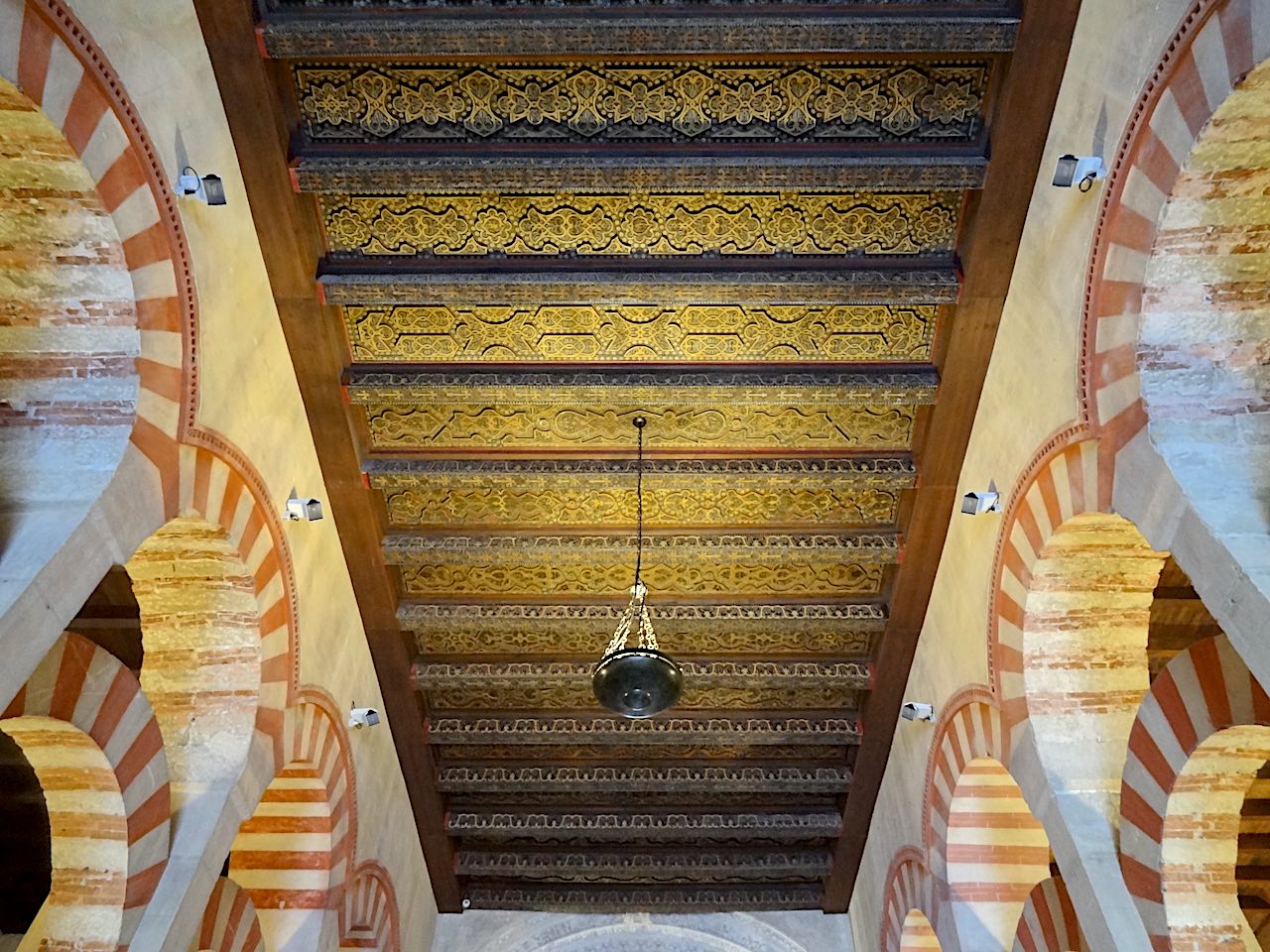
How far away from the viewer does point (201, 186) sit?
2836mm

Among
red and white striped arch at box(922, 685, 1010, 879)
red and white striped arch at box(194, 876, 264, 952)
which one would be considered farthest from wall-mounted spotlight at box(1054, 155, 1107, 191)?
red and white striped arch at box(194, 876, 264, 952)

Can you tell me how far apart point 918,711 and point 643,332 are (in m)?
2.11

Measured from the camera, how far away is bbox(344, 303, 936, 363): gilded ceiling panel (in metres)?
3.65

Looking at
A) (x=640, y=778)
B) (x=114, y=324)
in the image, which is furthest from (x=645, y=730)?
(x=114, y=324)

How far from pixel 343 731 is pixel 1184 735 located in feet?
10.3

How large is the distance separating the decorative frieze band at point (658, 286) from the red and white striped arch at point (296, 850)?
5.35 feet

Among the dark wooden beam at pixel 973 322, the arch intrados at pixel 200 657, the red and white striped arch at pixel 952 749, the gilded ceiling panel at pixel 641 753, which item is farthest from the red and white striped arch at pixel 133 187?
the gilded ceiling panel at pixel 641 753

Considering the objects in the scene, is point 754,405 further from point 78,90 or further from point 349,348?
point 78,90

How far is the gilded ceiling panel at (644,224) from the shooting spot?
338cm

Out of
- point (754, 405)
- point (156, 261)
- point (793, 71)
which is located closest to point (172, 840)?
point (156, 261)

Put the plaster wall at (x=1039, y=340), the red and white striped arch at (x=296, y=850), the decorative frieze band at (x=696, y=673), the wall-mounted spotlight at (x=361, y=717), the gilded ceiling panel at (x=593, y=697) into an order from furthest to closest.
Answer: the gilded ceiling panel at (x=593, y=697) < the decorative frieze band at (x=696, y=673) < the wall-mounted spotlight at (x=361, y=717) < the red and white striped arch at (x=296, y=850) < the plaster wall at (x=1039, y=340)

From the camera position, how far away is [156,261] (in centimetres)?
265

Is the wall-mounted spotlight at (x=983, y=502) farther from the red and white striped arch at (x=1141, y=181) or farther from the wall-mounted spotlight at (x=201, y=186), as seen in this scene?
the wall-mounted spotlight at (x=201, y=186)

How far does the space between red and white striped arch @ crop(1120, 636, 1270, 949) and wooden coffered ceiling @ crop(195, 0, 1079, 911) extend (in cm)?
132
